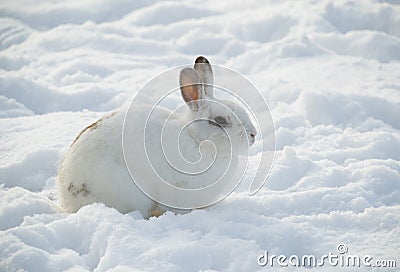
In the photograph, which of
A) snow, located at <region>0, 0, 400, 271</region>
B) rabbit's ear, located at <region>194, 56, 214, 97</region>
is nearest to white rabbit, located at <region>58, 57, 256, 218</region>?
rabbit's ear, located at <region>194, 56, 214, 97</region>

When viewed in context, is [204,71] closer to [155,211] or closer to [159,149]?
[159,149]

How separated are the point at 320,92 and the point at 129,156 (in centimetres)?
320

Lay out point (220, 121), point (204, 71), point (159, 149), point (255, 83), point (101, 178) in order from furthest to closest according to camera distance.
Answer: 1. point (255, 83)
2. point (204, 71)
3. point (220, 121)
4. point (159, 149)
5. point (101, 178)

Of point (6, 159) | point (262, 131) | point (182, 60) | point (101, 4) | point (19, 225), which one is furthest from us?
point (101, 4)

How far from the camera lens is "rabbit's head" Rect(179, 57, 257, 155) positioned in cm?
402

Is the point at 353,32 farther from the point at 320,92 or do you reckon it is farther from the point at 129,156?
the point at 129,156

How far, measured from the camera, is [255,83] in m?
6.92

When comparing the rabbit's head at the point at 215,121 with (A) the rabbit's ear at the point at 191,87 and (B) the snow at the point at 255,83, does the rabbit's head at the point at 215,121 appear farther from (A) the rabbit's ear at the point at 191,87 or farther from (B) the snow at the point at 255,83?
(B) the snow at the point at 255,83

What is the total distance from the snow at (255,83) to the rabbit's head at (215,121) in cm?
47

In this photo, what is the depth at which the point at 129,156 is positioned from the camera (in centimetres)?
379

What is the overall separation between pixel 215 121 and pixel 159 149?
1.60 feet

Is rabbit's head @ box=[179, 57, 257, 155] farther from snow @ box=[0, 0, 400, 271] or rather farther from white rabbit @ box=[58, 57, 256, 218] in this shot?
snow @ box=[0, 0, 400, 271]

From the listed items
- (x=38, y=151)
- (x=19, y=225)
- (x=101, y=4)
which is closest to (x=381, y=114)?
(x=38, y=151)

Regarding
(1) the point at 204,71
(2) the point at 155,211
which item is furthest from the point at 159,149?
(1) the point at 204,71
